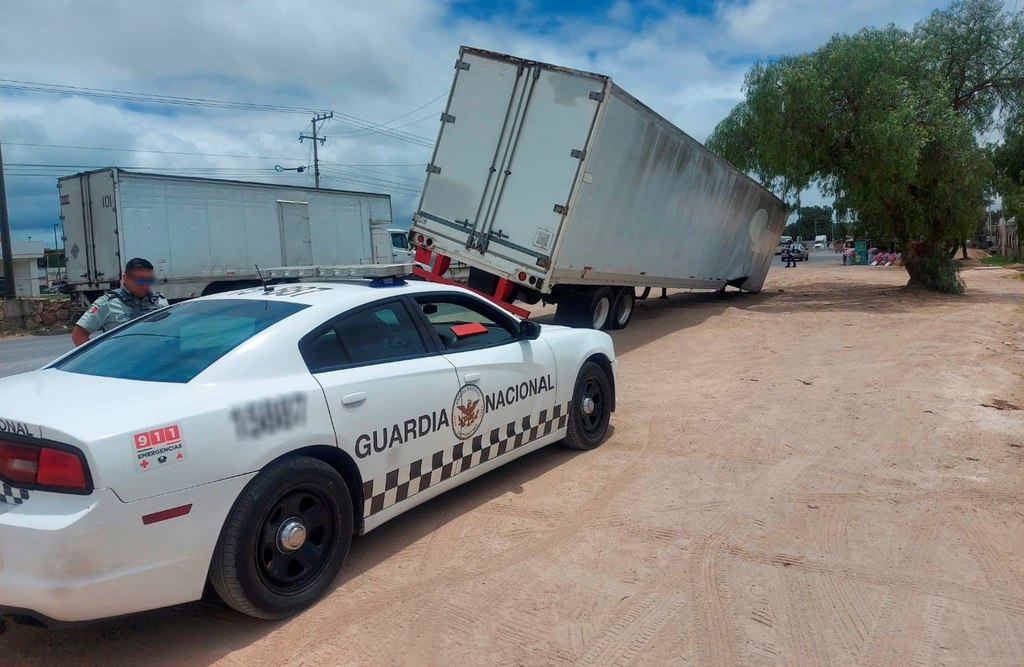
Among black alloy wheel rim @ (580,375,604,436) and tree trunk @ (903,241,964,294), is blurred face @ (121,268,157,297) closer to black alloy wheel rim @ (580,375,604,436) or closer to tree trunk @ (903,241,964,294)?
black alloy wheel rim @ (580,375,604,436)

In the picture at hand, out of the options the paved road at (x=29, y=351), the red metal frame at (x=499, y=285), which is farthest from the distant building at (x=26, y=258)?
the red metal frame at (x=499, y=285)

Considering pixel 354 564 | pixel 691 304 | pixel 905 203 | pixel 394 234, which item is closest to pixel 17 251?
pixel 394 234

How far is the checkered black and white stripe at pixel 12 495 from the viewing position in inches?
104

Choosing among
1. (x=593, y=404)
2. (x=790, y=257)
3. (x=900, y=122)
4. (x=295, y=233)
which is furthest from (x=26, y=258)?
(x=593, y=404)

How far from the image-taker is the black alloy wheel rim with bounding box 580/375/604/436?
556 cm

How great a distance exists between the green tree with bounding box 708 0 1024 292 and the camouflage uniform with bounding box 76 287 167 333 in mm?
15051

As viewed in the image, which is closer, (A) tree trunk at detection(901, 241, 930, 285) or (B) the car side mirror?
(B) the car side mirror

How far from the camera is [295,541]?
3.22 metres

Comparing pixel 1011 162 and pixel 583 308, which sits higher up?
pixel 1011 162

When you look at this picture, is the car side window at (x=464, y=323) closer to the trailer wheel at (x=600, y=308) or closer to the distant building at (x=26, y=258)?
the trailer wheel at (x=600, y=308)

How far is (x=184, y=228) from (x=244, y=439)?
1473 cm

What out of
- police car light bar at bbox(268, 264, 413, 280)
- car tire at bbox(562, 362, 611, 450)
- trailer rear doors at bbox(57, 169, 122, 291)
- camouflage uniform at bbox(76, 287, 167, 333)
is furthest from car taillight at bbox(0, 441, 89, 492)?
trailer rear doors at bbox(57, 169, 122, 291)

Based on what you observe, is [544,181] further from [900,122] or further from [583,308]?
[900,122]

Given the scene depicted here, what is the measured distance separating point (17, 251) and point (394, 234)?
4368 cm
